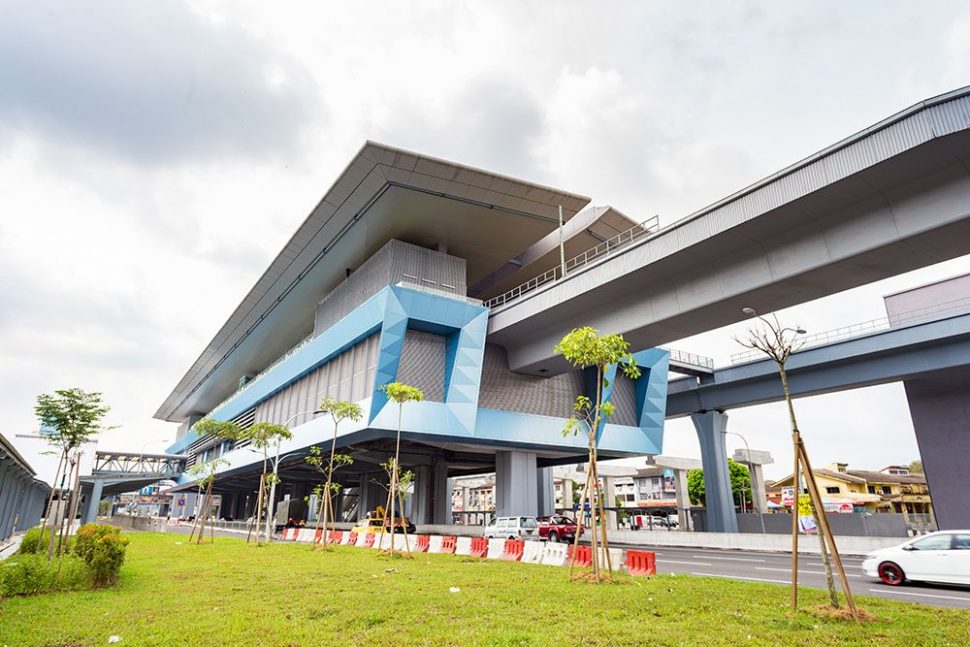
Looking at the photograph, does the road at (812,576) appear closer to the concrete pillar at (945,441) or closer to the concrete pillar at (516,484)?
the concrete pillar at (945,441)

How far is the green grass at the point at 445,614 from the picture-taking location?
7.37 meters

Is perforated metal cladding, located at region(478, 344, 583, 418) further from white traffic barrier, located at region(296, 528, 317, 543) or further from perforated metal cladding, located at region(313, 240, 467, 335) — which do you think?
white traffic barrier, located at region(296, 528, 317, 543)

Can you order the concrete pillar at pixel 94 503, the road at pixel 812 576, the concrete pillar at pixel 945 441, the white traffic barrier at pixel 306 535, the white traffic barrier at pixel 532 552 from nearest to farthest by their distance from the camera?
the road at pixel 812 576 → the white traffic barrier at pixel 532 552 → the concrete pillar at pixel 945 441 → the white traffic barrier at pixel 306 535 → the concrete pillar at pixel 94 503

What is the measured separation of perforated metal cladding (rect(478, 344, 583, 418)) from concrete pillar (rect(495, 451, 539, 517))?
12.2 feet

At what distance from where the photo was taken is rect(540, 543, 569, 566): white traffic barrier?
17.9 metres

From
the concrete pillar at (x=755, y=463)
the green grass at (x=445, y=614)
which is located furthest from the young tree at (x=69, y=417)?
the concrete pillar at (x=755, y=463)

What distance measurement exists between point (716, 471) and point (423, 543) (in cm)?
2674

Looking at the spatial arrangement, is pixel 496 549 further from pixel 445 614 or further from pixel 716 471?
Answer: pixel 716 471

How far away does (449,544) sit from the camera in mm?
23359

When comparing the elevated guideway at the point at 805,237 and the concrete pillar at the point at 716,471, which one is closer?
the elevated guideway at the point at 805,237

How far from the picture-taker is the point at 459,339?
33.4 meters

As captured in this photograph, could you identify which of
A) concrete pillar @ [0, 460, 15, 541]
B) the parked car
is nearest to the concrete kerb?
the parked car

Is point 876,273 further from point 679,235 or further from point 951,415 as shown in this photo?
point 951,415

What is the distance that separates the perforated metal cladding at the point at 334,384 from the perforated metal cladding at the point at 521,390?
704 cm
